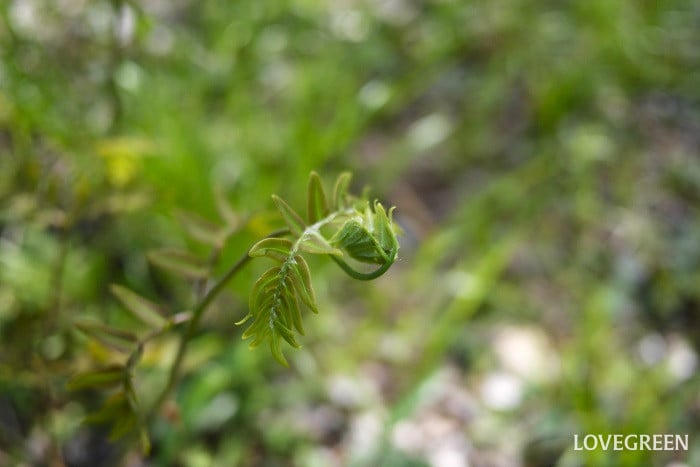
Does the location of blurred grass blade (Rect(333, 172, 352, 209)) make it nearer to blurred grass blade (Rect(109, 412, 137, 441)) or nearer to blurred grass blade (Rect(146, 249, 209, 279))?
blurred grass blade (Rect(146, 249, 209, 279))

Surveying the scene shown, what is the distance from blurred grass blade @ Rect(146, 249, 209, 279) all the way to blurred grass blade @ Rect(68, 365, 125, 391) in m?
0.18

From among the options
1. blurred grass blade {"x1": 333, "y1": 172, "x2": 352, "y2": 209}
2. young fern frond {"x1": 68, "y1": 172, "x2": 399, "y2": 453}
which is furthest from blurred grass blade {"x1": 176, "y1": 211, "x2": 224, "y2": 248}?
blurred grass blade {"x1": 333, "y1": 172, "x2": 352, "y2": 209}

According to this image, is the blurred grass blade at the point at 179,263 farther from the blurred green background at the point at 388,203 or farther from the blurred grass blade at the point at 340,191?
the blurred grass blade at the point at 340,191

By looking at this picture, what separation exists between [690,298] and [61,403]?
1750mm

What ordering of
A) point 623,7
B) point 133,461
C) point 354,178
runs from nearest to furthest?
point 133,461 < point 354,178 < point 623,7

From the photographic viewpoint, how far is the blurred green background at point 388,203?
151 centimetres

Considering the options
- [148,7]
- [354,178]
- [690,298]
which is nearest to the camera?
[690,298]

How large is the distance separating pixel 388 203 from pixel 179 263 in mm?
1152

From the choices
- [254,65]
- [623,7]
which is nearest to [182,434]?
[254,65]

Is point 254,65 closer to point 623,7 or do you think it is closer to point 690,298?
point 623,7

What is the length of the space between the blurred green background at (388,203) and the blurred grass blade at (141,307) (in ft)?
0.72

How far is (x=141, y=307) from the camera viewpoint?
1.08m

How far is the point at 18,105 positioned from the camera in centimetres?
155

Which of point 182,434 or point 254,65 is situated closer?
point 182,434
